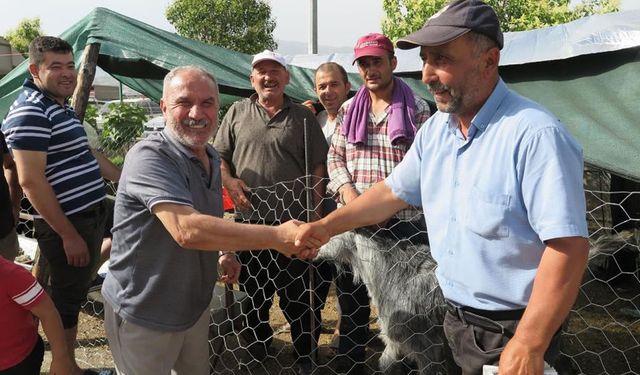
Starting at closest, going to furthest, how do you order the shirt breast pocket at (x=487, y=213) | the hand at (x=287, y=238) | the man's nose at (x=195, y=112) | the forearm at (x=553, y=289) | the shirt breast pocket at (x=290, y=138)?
the forearm at (x=553, y=289) < the shirt breast pocket at (x=487, y=213) < the man's nose at (x=195, y=112) < the hand at (x=287, y=238) < the shirt breast pocket at (x=290, y=138)

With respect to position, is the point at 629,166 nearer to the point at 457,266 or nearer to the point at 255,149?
the point at 457,266

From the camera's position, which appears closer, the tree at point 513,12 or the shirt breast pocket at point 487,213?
the shirt breast pocket at point 487,213

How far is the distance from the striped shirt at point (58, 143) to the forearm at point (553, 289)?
7.88 feet

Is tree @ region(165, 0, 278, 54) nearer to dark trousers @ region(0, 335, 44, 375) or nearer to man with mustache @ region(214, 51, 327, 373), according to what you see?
man with mustache @ region(214, 51, 327, 373)

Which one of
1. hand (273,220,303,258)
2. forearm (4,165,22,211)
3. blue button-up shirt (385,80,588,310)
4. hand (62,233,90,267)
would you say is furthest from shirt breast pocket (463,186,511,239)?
forearm (4,165,22,211)

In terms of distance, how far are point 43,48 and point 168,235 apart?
1.71 meters

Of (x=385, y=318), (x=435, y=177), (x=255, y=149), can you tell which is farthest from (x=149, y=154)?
(x=385, y=318)

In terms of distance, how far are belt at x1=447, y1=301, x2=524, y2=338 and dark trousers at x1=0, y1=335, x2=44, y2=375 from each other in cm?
182

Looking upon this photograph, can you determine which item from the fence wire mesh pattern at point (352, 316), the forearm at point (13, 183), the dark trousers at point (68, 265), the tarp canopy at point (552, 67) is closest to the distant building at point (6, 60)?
the tarp canopy at point (552, 67)

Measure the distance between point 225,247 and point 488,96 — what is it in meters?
1.00

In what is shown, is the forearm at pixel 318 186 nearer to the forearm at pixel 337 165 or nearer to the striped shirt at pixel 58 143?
the forearm at pixel 337 165

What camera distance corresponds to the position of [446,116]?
179 cm

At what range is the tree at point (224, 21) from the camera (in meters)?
17.9

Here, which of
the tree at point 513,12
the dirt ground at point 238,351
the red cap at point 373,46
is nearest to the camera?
the red cap at point 373,46
